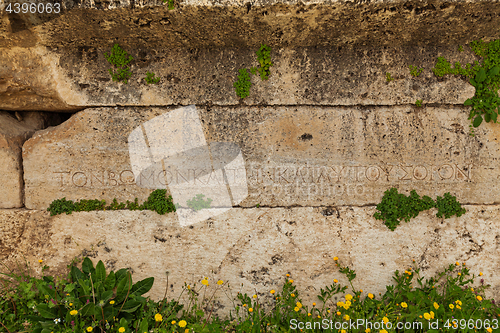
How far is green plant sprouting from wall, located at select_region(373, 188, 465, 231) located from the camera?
8.10 feet

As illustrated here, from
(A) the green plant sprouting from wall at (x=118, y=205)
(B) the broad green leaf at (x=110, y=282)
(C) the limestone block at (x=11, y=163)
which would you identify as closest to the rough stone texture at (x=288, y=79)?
(C) the limestone block at (x=11, y=163)

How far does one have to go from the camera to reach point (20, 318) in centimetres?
224

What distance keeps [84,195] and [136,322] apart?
1.32 meters

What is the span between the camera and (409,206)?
97.7 inches

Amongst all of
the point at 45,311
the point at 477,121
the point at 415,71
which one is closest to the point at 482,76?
the point at 477,121

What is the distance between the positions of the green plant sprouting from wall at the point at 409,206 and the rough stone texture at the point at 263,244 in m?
0.08

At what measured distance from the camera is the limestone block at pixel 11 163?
245 centimetres

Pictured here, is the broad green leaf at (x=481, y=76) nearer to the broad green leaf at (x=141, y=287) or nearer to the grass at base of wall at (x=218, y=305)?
the grass at base of wall at (x=218, y=305)

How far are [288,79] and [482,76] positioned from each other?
6.05ft

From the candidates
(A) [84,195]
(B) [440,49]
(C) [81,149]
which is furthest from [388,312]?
(C) [81,149]

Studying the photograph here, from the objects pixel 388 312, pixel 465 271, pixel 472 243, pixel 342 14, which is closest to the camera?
pixel 342 14

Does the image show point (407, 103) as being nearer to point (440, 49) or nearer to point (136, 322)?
point (440, 49)

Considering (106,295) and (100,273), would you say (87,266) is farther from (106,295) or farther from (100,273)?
(106,295)

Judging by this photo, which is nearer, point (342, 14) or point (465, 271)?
point (342, 14)
